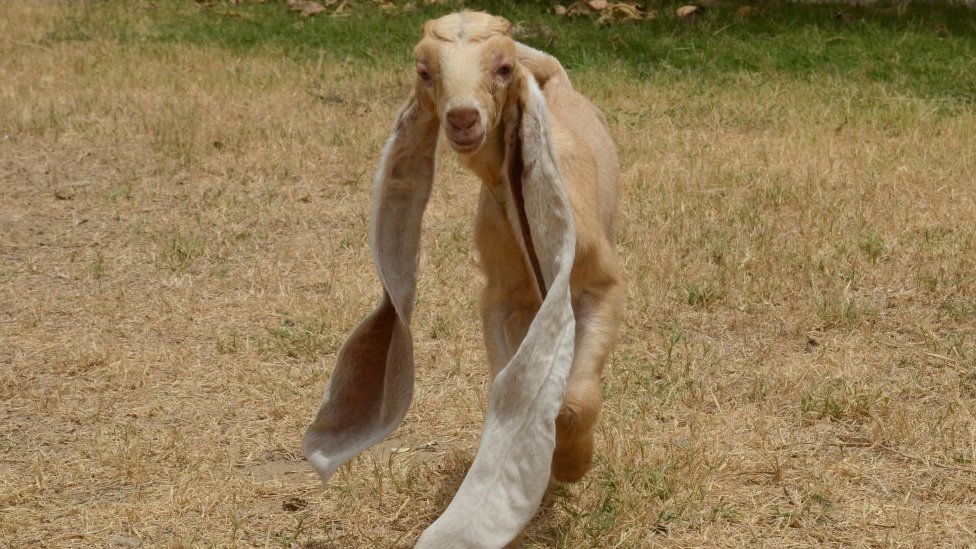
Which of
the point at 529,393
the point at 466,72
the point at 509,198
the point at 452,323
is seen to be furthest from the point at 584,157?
the point at 452,323

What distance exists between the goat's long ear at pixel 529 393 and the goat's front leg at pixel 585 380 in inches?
9.6

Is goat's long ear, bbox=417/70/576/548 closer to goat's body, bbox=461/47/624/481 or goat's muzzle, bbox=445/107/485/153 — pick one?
goat's body, bbox=461/47/624/481

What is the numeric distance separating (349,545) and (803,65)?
8465 millimetres

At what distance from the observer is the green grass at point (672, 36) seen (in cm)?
1169

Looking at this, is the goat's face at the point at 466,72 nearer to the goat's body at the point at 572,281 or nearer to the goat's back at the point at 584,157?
the goat's body at the point at 572,281

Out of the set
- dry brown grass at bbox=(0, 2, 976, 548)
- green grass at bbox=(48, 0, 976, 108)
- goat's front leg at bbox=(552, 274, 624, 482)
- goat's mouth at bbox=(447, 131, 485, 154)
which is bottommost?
green grass at bbox=(48, 0, 976, 108)

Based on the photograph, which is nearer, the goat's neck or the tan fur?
the tan fur

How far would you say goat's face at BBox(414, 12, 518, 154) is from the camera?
358 centimetres

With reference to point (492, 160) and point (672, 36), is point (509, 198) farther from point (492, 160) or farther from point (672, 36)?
point (672, 36)

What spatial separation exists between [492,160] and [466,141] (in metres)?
0.49

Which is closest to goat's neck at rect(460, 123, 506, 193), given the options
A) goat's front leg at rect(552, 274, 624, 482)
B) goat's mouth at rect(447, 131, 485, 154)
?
goat's mouth at rect(447, 131, 485, 154)

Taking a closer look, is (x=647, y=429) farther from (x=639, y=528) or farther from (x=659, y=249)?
(x=659, y=249)

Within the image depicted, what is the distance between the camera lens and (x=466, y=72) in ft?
11.9

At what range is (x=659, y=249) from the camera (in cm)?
737
